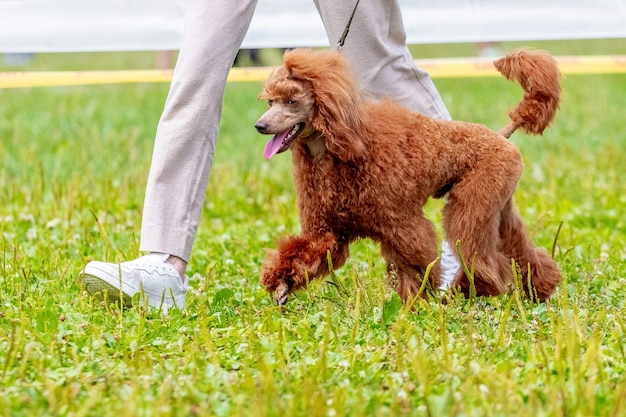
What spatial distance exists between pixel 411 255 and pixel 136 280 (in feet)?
3.16

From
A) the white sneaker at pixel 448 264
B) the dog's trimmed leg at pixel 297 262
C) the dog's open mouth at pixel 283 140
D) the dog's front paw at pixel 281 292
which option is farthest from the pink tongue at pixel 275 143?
the white sneaker at pixel 448 264

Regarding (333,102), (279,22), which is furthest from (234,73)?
(333,102)

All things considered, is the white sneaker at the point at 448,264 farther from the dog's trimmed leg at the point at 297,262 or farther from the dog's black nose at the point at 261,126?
the dog's black nose at the point at 261,126

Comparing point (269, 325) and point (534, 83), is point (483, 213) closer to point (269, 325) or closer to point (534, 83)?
point (534, 83)

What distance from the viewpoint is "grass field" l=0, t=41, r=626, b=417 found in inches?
101

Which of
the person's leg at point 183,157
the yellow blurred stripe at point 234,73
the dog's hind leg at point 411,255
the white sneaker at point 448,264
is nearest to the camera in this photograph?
the dog's hind leg at point 411,255

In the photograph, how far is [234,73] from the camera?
22.9ft

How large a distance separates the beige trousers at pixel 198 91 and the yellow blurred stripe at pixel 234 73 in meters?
2.91

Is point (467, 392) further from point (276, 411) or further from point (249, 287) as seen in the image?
point (249, 287)

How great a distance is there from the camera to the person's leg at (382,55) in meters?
3.72

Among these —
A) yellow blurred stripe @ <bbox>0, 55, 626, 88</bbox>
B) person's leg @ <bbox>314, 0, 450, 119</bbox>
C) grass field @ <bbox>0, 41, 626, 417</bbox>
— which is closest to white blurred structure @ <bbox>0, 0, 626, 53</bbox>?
yellow blurred stripe @ <bbox>0, 55, 626, 88</bbox>

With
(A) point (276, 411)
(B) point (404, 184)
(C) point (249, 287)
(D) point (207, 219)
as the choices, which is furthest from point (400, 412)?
(D) point (207, 219)

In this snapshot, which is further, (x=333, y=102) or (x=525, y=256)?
(x=525, y=256)

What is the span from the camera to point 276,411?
8.06 ft
